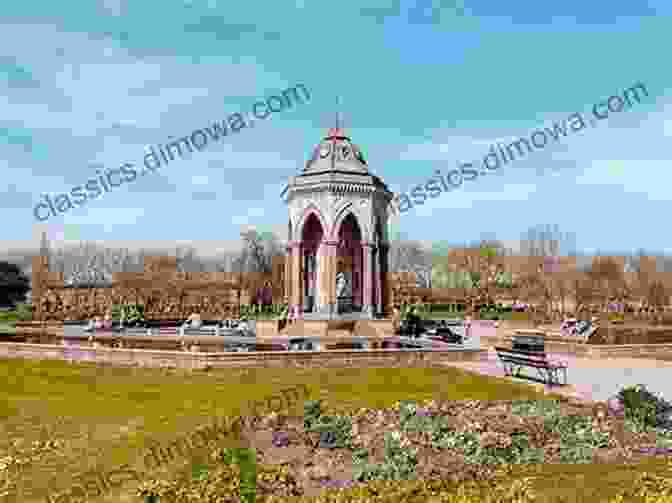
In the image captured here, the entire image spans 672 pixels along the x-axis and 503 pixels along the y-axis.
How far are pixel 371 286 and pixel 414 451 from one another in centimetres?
2377

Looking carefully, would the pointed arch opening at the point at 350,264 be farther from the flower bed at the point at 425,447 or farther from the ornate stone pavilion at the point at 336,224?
the flower bed at the point at 425,447

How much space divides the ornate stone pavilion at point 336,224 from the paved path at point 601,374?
406 inches

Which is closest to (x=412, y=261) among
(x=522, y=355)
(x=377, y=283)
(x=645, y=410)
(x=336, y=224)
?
(x=377, y=283)

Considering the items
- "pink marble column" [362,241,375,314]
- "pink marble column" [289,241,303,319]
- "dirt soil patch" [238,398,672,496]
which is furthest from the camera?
"pink marble column" [289,241,303,319]

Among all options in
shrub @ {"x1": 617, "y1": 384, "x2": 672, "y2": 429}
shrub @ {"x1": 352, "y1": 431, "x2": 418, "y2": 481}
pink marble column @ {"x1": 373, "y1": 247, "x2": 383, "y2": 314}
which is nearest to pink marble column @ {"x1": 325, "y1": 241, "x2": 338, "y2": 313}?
pink marble column @ {"x1": 373, "y1": 247, "x2": 383, "y2": 314}

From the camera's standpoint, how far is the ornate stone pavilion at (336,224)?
31.1 meters

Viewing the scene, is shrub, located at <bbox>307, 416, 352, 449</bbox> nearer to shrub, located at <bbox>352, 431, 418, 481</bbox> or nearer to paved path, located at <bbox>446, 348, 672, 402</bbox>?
shrub, located at <bbox>352, 431, 418, 481</bbox>

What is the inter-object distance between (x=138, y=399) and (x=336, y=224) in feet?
65.5

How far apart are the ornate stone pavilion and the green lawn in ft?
47.2

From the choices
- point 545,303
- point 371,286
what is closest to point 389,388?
point 371,286

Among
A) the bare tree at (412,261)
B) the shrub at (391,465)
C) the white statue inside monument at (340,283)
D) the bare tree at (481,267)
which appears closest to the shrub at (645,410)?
the shrub at (391,465)

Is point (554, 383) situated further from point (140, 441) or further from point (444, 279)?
point (444, 279)

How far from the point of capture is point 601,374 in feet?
57.5

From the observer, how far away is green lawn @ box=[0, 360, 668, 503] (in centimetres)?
749
